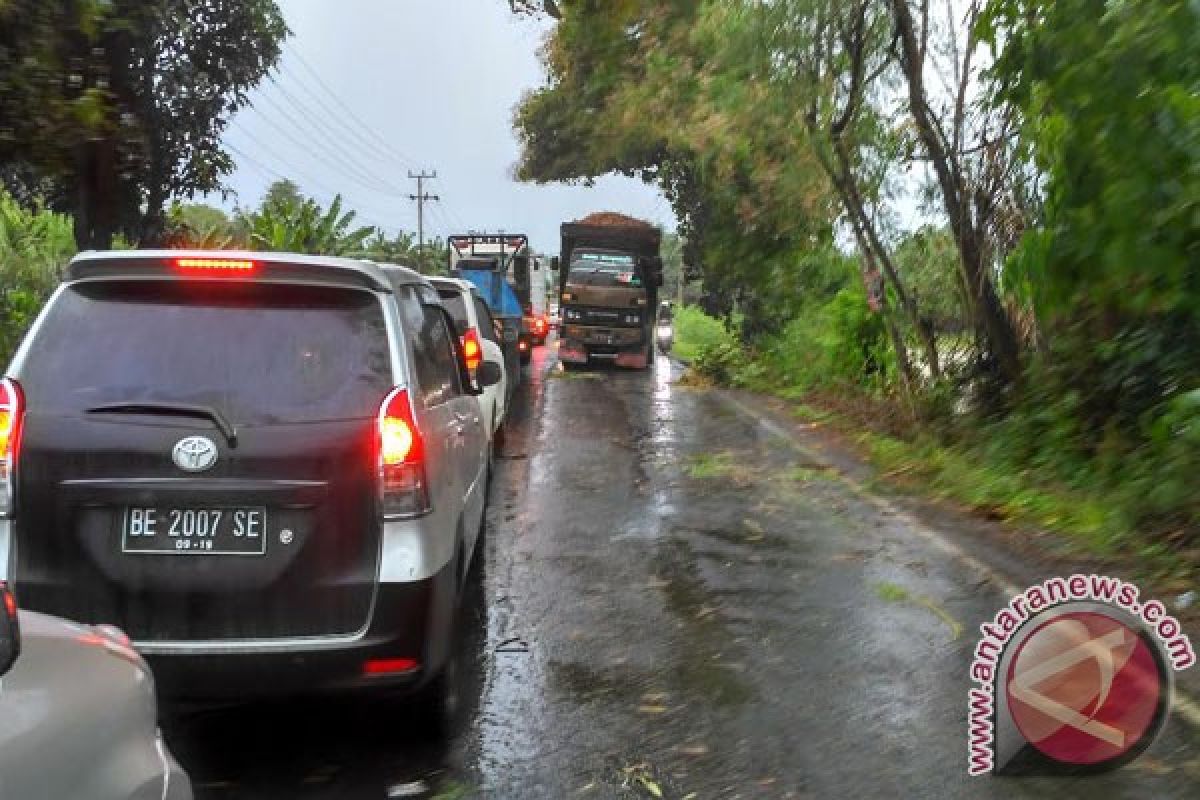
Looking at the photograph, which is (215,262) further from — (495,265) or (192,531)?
(495,265)

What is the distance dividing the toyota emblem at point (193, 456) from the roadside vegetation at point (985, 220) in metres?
5.51

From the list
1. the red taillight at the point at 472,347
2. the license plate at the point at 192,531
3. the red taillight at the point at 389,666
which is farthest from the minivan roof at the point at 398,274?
the red taillight at the point at 472,347

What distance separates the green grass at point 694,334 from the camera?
105 feet

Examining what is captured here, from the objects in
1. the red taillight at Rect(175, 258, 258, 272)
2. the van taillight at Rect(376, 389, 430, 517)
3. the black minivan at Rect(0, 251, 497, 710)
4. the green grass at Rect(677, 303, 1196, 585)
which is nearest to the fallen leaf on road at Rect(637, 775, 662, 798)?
the black minivan at Rect(0, 251, 497, 710)

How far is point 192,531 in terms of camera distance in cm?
407

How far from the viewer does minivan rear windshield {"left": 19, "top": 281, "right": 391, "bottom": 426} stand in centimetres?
419

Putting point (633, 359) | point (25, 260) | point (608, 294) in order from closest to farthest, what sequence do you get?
point (25, 260), point (608, 294), point (633, 359)

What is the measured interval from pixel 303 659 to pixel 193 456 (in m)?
0.81

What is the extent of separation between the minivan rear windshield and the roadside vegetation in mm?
4960

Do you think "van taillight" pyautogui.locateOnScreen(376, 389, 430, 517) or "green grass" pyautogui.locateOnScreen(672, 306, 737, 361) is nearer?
"van taillight" pyautogui.locateOnScreen(376, 389, 430, 517)

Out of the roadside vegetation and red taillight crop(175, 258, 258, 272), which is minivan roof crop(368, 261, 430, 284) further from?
the roadside vegetation

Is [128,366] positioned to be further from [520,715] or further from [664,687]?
[664,687]

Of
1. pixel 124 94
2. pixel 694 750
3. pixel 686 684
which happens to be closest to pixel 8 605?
pixel 694 750

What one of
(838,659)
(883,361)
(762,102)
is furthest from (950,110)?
(838,659)
